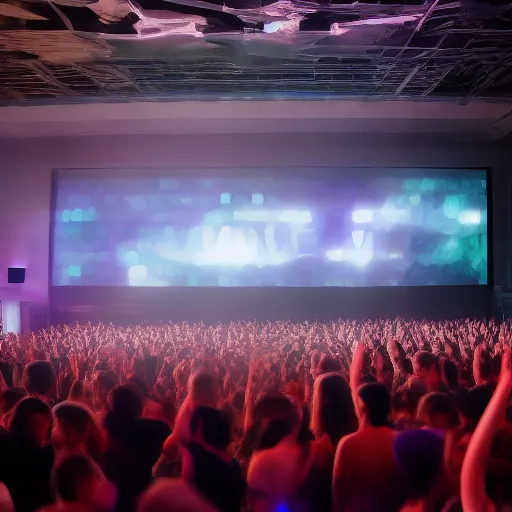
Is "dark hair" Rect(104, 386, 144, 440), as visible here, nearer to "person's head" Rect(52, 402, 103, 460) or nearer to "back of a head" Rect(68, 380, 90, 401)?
"person's head" Rect(52, 402, 103, 460)

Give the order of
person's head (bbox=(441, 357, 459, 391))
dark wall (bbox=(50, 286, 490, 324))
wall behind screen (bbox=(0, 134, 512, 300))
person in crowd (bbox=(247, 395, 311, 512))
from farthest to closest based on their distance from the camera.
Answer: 1. wall behind screen (bbox=(0, 134, 512, 300))
2. dark wall (bbox=(50, 286, 490, 324))
3. person's head (bbox=(441, 357, 459, 391))
4. person in crowd (bbox=(247, 395, 311, 512))

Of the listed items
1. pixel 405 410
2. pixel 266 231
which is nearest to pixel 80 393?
pixel 266 231

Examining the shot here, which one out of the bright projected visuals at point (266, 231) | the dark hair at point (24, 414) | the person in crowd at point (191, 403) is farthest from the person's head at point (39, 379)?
the bright projected visuals at point (266, 231)

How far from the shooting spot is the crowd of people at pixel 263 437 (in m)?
2.41

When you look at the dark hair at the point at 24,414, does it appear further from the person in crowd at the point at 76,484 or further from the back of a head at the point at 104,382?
the back of a head at the point at 104,382

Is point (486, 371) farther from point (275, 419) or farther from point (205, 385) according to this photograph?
point (205, 385)

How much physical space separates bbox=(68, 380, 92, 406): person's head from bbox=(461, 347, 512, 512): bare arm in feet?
6.56

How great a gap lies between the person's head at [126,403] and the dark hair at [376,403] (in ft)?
3.51

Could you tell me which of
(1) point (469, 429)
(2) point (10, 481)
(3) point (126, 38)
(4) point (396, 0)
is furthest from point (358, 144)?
(2) point (10, 481)

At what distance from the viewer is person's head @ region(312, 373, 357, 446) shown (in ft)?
8.28

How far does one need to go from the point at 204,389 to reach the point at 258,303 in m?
1.12

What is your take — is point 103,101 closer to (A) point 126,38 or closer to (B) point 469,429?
(A) point 126,38

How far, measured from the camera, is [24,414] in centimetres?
249

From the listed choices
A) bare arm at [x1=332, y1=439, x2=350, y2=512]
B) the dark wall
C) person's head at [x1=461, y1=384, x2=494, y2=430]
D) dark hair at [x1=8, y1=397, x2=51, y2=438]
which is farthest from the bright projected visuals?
bare arm at [x1=332, y1=439, x2=350, y2=512]
